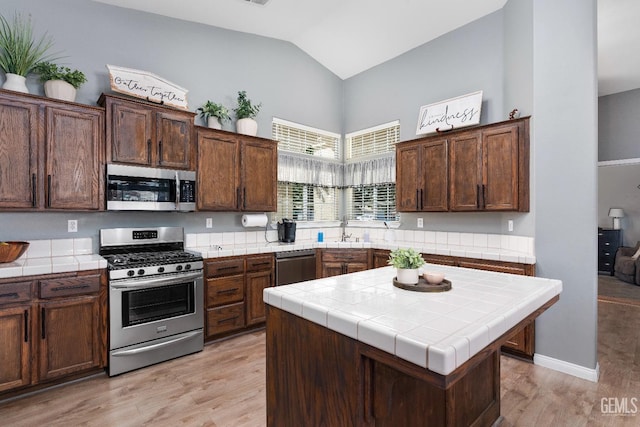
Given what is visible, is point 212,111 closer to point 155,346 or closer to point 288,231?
point 288,231

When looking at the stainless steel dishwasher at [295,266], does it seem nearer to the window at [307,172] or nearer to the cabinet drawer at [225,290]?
the cabinet drawer at [225,290]

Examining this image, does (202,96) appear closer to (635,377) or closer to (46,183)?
(46,183)

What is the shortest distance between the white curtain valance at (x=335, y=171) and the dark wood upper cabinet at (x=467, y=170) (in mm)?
566

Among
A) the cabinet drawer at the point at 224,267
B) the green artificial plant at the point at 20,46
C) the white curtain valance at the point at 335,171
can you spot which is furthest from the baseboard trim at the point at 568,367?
the green artificial plant at the point at 20,46

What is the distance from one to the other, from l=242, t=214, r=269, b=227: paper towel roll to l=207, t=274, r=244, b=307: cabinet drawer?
759mm

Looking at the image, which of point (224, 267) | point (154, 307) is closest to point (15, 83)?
point (154, 307)

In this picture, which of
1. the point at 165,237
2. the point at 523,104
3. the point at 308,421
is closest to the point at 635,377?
the point at 523,104

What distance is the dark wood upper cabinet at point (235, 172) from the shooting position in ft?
11.8

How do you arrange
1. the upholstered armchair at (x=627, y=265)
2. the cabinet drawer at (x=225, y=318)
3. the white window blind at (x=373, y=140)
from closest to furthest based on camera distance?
the cabinet drawer at (x=225, y=318), the white window blind at (x=373, y=140), the upholstered armchair at (x=627, y=265)

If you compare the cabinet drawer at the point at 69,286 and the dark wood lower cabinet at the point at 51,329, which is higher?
the cabinet drawer at the point at 69,286

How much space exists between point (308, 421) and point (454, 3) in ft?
14.2

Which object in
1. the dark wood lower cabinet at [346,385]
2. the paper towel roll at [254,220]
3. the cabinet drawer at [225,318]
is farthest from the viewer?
the paper towel roll at [254,220]

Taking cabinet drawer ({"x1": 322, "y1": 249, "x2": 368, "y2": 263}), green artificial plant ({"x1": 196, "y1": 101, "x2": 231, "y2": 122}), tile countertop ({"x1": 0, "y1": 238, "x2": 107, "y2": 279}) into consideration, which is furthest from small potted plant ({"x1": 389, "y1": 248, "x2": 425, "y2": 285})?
green artificial plant ({"x1": 196, "y1": 101, "x2": 231, "y2": 122})

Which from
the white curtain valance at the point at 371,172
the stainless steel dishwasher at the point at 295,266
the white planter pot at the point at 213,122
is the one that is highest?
the white planter pot at the point at 213,122
